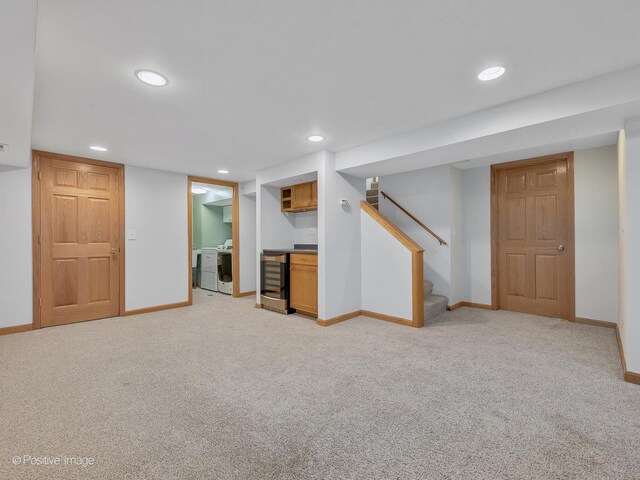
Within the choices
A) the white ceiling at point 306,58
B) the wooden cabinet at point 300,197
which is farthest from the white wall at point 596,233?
the wooden cabinet at point 300,197

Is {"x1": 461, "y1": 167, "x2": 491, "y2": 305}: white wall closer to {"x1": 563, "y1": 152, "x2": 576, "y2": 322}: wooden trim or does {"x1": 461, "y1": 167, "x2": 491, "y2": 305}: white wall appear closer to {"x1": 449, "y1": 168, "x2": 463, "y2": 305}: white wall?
{"x1": 449, "y1": 168, "x2": 463, "y2": 305}: white wall

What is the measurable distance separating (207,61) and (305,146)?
1.89 m

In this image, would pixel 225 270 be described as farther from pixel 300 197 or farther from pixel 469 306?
pixel 469 306

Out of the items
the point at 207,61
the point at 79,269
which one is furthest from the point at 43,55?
the point at 79,269

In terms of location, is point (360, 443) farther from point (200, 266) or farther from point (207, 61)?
point (200, 266)

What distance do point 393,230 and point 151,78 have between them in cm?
302

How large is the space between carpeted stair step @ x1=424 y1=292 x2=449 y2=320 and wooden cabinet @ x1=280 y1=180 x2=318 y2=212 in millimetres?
2153

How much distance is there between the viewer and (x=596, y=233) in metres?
3.65

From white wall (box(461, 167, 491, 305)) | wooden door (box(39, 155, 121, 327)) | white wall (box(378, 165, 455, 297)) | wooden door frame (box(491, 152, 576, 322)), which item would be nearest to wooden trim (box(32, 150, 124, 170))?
wooden door (box(39, 155, 121, 327))

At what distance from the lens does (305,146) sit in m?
3.72

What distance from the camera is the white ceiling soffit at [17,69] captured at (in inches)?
46.1

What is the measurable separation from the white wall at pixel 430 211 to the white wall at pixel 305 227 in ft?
4.42

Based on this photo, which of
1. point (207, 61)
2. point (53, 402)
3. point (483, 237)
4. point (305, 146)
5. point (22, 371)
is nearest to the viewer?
point (207, 61)

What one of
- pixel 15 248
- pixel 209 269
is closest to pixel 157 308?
pixel 15 248
